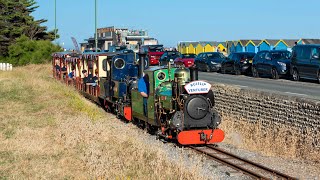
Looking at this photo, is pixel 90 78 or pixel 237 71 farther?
pixel 237 71

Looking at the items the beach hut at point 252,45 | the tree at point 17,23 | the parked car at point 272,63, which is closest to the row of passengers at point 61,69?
the parked car at point 272,63

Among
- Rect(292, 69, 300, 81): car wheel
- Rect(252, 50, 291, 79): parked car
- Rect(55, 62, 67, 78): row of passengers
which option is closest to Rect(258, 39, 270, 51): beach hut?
Rect(252, 50, 291, 79): parked car

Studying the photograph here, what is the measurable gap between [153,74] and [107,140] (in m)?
2.71

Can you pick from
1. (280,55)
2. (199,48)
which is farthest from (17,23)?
(280,55)

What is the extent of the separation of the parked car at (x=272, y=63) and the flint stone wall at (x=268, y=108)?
726 centimetres

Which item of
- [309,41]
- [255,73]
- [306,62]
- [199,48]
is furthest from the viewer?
[199,48]

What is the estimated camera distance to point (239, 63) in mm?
34406

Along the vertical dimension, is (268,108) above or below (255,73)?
below

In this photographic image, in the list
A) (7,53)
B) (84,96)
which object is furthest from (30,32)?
(84,96)

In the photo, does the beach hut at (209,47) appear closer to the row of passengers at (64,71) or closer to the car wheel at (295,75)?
the row of passengers at (64,71)

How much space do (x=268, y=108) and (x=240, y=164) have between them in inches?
269

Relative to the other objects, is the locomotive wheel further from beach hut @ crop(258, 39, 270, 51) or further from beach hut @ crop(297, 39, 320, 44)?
beach hut @ crop(258, 39, 270, 51)

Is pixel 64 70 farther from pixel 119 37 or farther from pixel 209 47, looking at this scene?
pixel 119 37

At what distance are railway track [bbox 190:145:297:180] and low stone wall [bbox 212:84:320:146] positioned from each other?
347 cm
